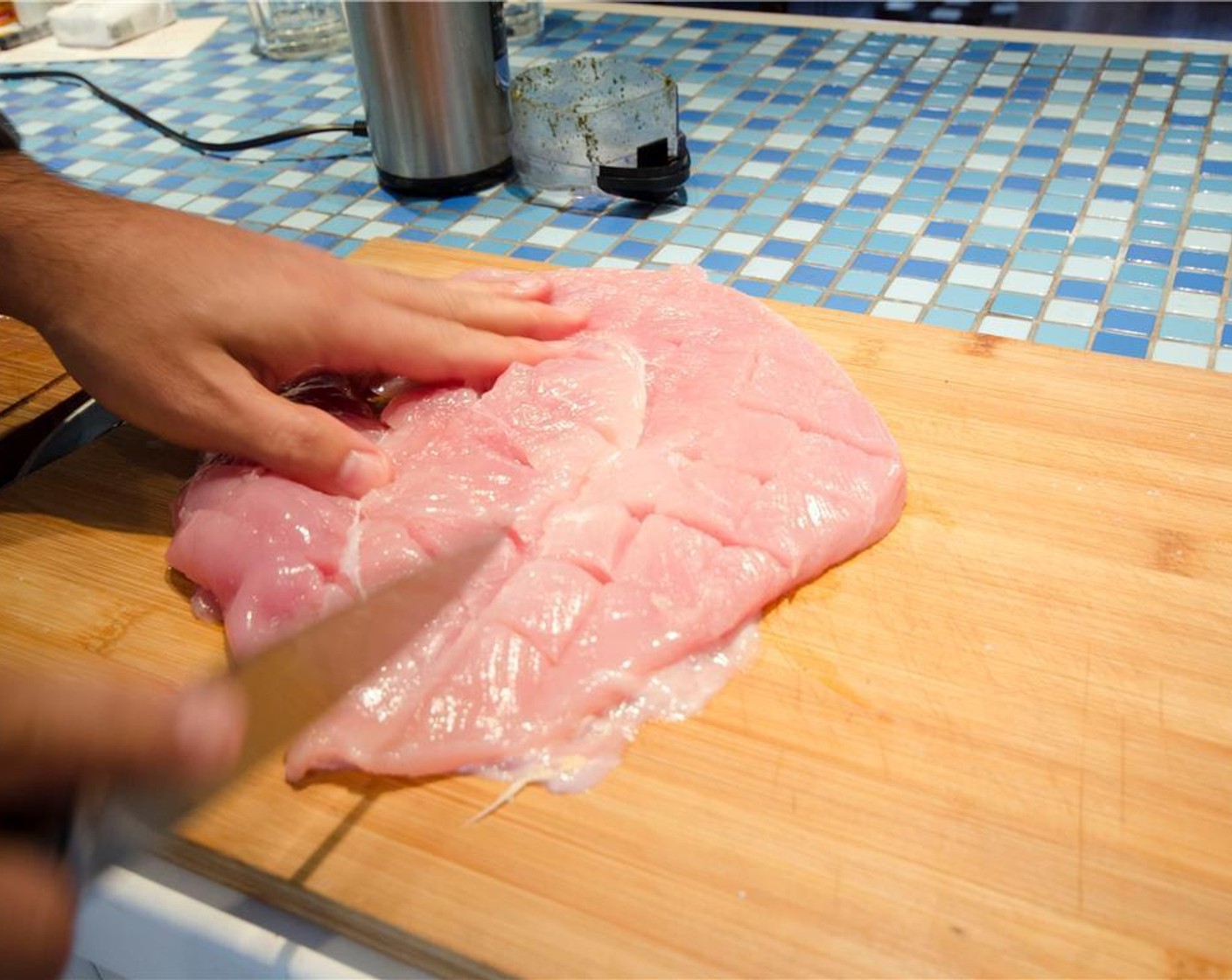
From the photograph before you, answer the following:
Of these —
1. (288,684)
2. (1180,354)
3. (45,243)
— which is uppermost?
(45,243)

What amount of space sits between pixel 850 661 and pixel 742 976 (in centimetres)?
39

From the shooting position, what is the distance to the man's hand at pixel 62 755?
0.73 m

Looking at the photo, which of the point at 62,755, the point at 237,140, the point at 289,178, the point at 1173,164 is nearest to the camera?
the point at 62,755

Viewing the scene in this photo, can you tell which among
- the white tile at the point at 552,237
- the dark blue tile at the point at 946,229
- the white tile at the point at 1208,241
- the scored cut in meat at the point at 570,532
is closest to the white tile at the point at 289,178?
the white tile at the point at 552,237

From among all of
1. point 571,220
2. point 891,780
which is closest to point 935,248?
point 571,220

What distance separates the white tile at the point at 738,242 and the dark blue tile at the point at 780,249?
0.07 ft

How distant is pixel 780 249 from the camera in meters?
2.11

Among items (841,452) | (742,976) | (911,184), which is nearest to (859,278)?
(911,184)

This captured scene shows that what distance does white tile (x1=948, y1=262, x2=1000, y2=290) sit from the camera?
1.97 metres

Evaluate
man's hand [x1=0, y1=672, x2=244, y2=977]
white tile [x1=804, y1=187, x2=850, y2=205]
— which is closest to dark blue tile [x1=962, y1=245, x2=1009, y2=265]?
white tile [x1=804, y1=187, x2=850, y2=205]

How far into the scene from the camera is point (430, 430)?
1.43 m

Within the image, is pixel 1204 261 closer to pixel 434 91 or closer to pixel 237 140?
pixel 434 91

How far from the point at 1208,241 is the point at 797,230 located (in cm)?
75

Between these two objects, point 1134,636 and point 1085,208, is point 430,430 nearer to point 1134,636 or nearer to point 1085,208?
point 1134,636
